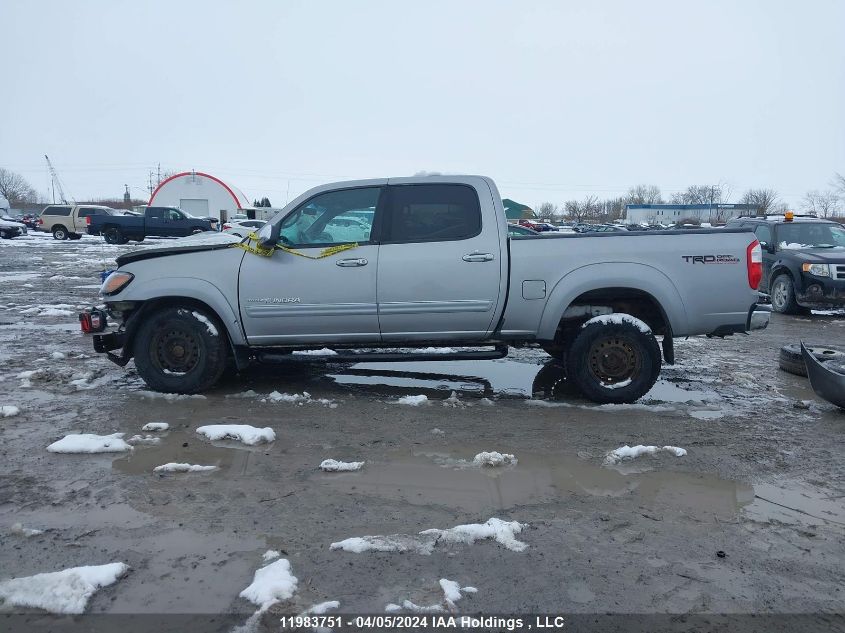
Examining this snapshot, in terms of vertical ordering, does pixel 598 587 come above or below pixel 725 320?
below

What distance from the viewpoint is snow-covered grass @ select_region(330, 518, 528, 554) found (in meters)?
3.18

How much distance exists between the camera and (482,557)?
10.2 feet

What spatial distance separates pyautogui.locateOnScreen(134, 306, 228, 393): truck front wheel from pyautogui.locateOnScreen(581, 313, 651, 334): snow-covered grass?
10.7 ft

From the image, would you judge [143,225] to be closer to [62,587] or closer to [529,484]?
[529,484]

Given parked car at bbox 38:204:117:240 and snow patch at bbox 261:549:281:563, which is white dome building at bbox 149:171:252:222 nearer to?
parked car at bbox 38:204:117:240

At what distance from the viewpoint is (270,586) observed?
2.79 meters

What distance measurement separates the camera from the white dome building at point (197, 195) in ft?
200

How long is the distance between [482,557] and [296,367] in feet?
14.6

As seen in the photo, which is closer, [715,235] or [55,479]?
[55,479]

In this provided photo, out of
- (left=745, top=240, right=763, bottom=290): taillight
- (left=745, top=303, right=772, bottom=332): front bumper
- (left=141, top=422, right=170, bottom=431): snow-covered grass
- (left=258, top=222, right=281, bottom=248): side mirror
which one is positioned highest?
(left=258, top=222, right=281, bottom=248): side mirror

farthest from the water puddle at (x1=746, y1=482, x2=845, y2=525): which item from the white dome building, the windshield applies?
the white dome building

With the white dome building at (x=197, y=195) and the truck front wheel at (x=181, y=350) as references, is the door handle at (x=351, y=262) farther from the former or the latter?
the white dome building at (x=197, y=195)

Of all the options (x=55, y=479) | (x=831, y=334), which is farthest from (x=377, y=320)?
(x=831, y=334)

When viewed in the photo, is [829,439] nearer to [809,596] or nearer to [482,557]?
[809,596]
